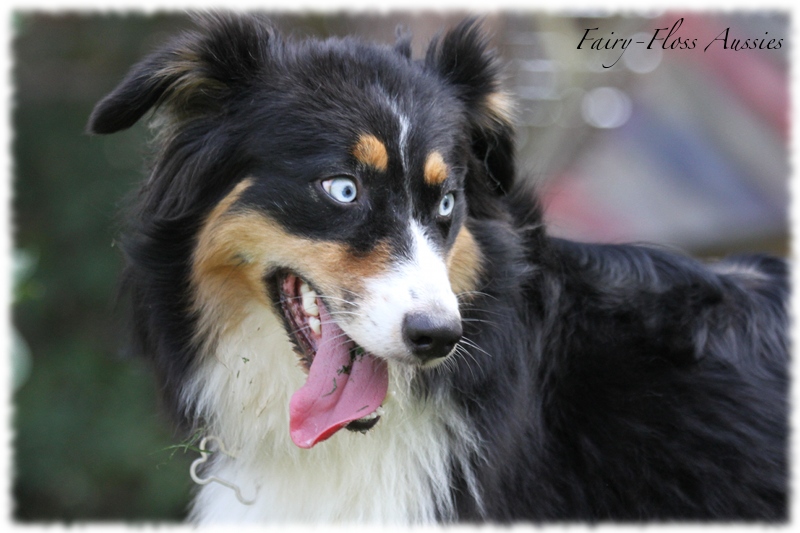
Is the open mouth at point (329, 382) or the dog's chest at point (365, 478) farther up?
the open mouth at point (329, 382)

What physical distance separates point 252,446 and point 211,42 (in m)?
1.48

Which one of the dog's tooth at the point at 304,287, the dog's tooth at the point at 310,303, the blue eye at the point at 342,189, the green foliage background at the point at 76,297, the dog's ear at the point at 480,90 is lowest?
the green foliage background at the point at 76,297

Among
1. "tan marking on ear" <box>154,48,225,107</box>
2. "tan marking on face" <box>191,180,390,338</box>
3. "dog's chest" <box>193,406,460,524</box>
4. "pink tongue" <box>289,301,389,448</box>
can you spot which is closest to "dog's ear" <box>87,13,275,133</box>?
"tan marking on ear" <box>154,48,225,107</box>

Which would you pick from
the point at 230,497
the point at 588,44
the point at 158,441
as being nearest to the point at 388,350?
the point at 230,497

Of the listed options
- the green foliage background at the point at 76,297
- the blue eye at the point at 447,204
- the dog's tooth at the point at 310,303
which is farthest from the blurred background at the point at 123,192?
the dog's tooth at the point at 310,303

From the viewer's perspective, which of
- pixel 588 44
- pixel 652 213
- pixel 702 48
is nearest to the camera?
pixel 588 44

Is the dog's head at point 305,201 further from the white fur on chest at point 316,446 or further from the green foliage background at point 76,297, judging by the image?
the green foliage background at point 76,297

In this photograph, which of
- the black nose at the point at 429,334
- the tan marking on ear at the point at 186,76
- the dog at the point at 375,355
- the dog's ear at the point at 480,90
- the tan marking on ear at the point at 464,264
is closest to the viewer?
the black nose at the point at 429,334

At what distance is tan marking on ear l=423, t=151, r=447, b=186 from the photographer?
298cm

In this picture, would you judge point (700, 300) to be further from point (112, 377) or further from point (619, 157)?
point (112, 377)

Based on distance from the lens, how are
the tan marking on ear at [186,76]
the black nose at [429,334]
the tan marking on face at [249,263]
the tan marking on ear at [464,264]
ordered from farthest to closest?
the tan marking on ear at [464,264] < the tan marking on ear at [186,76] < the tan marking on face at [249,263] < the black nose at [429,334]

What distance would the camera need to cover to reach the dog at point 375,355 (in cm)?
294

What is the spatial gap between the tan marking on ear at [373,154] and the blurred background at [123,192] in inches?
176

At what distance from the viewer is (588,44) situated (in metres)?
6.20
